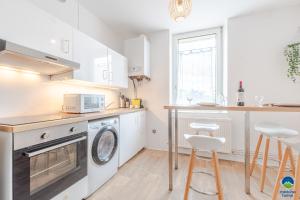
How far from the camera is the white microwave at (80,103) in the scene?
1.78m

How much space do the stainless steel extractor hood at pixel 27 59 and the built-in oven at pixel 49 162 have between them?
62 cm

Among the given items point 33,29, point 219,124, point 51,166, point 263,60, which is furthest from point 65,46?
point 263,60

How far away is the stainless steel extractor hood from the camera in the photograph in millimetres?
1068

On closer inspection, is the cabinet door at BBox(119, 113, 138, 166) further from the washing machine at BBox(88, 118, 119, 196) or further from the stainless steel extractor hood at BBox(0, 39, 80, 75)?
the stainless steel extractor hood at BBox(0, 39, 80, 75)

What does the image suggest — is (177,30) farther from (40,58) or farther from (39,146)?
(39,146)

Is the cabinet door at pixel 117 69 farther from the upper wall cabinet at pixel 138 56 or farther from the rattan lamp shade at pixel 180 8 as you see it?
the rattan lamp shade at pixel 180 8

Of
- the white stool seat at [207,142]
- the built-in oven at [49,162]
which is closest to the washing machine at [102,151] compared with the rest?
the built-in oven at [49,162]

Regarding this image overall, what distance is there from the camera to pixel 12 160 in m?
0.99

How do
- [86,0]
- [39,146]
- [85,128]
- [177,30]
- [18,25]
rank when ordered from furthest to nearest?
[177,30] → [86,0] → [85,128] → [18,25] → [39,146]

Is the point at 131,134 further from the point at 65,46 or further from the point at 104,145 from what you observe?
the point at 65,46

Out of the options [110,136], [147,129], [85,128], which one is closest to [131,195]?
[110,136]

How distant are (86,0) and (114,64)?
986mm

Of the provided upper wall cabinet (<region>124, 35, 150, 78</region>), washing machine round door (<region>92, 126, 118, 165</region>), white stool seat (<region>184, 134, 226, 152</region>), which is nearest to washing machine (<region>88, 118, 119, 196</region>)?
washing machine round door (<region>92, 126, 118, 165</region>)

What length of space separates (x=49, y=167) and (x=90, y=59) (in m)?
1.37
